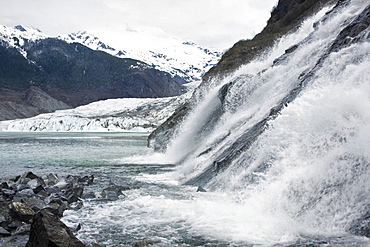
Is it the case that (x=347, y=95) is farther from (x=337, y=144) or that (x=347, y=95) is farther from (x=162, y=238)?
(x=162, y=238)

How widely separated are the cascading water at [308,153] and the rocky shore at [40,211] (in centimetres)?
492

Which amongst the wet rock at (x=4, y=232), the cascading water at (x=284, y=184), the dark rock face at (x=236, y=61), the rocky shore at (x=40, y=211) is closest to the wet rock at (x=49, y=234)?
the rocky shore at (x=40, y=211)

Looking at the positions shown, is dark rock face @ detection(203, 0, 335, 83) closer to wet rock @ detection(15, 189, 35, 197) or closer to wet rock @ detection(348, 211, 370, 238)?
wet rock @ detection(15, 189, 35, 197)

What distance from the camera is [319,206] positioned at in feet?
31.0

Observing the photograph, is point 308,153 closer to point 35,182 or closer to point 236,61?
point 35,182

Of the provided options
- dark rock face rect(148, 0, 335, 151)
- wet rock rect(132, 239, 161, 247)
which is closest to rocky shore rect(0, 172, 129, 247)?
wet rock rect(132, 239, 161, 247)

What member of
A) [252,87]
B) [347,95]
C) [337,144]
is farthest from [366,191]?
[252,87]

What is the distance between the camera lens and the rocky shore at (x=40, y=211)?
7645 mm

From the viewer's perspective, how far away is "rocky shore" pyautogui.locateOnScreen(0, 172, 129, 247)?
764 centimetres

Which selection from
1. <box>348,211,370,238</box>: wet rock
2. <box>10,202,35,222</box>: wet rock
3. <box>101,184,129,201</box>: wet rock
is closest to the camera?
<box>348,211,370,238</box>: wet rock

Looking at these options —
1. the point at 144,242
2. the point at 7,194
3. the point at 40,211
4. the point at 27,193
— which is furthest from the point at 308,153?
the point at 7,194

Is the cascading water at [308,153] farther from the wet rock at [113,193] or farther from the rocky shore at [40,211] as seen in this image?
the rocky shore at [40,211]

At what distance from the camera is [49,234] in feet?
24.3

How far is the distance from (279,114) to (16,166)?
23.7m
